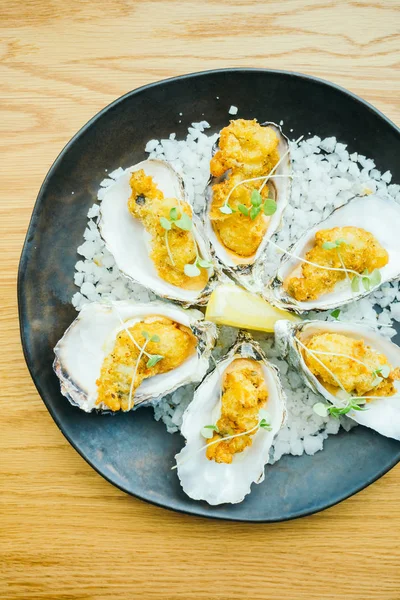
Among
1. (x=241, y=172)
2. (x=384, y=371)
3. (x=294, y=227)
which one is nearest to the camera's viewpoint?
(x=384, y=371)

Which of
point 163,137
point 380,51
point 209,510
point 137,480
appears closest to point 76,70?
point 163,137

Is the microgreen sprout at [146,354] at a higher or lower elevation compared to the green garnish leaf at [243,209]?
lower

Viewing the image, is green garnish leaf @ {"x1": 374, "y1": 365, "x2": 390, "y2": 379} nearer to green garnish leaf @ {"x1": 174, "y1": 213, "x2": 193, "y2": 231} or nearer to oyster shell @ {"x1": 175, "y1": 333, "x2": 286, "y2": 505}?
oyster shell @ {"x1": 175, "y1": 333, "x2": 286, "y2": 505}

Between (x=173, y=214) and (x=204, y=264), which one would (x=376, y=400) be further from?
(x=173, y=214)

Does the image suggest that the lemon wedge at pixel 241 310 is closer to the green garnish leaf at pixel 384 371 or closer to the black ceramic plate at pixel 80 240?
the green garnish leaf at pixel 384 371

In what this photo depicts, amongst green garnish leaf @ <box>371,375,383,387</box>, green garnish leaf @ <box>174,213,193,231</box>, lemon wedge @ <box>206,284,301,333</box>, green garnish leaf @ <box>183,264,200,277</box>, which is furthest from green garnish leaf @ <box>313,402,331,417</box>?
green garnish leaf @ <box>174,213,193,231</box>

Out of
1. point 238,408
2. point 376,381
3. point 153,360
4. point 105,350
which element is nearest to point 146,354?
point 153,360

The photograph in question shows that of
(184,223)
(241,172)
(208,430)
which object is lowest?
(208,430)

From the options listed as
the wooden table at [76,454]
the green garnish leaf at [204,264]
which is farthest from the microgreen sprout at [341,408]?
the green garnish leaf at [204,264]
